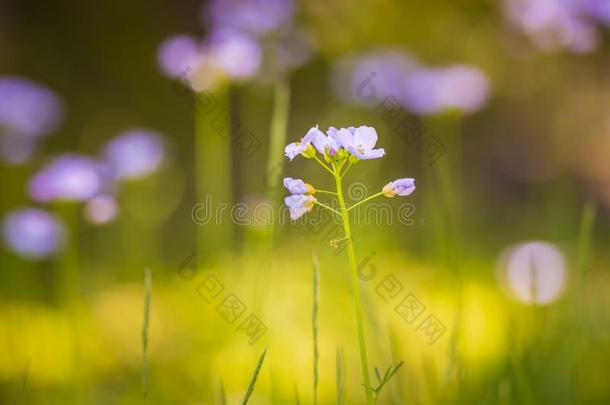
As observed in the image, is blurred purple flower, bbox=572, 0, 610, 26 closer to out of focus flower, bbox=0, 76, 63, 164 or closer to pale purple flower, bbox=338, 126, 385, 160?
pale purple flower, bbox=338, 126, 385, 160

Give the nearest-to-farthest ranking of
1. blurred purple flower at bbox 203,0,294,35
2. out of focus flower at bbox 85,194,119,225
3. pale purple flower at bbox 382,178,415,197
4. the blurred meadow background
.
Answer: pale purple flower at bbox 382,178,415,197, out of focus flower at bbox 85,194,119,225, the blurred meadow background, blurred purple flower at bbox 203,0,294,35

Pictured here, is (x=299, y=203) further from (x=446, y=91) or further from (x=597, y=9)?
(x=446, y=91)

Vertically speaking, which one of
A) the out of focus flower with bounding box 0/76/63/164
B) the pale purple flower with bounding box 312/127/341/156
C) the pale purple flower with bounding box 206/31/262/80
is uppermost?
the out of focus flower with bounding box 0/76/63/164

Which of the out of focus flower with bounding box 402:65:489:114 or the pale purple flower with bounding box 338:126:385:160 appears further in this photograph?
the out of focus flower with bounding box 402:65:489:114

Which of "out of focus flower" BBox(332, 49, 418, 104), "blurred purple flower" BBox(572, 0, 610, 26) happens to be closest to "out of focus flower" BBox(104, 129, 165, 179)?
"out of focus flower" BBox(332, 49, 418, 104)

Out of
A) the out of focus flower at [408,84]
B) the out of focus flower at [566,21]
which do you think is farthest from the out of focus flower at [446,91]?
the out of focus flower at [566,21]

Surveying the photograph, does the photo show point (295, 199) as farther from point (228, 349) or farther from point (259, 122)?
point (259, 122)

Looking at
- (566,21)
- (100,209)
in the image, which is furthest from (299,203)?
(566,21)

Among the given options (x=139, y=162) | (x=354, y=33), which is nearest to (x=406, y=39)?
(x=354, y=33)
